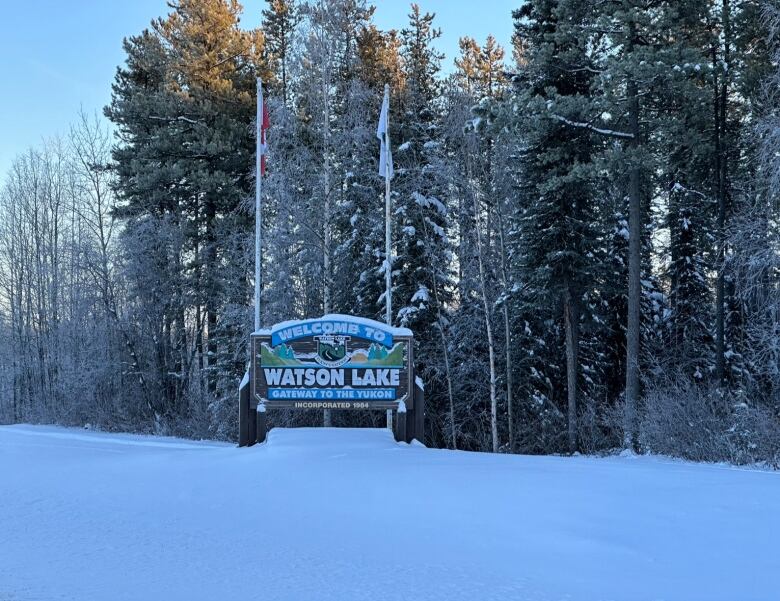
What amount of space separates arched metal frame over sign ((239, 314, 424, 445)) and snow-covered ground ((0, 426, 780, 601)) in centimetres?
345

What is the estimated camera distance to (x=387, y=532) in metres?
5.15

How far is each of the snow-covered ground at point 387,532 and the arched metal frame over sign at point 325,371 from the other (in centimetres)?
345

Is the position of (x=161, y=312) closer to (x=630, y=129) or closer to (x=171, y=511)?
(x=630, y=129)

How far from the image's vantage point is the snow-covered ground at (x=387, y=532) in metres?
3.94

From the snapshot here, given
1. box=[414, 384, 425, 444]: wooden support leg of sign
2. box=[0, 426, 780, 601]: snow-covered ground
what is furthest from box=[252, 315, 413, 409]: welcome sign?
box=[0, 426, 780, 601]: snow-covered ground

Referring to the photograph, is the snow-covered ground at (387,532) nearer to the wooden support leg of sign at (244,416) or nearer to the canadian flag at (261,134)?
the wooden support leg of sign at (244,416)

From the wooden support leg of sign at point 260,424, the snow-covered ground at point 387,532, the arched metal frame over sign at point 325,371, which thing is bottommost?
the snow-covered ground at point 387,532

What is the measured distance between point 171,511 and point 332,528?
Result: 1.61 m

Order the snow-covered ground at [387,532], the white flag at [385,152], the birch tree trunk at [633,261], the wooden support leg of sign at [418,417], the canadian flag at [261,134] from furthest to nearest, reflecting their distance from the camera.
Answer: the birch tree trunk at [633,261] < the white flag at [385,152] < the canadian flag at [261,134] < the wooden support leg of sign at [418,417] < the snow-covered ground at [387,532]

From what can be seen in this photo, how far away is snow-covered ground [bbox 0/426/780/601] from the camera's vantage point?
394 cm

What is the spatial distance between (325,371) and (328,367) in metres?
0.09

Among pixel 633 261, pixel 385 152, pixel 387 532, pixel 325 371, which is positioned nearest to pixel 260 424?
pixel 325 371

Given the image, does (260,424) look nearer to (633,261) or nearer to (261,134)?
(261,134)

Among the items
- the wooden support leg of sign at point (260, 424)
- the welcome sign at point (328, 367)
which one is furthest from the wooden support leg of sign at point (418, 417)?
the wooden support leg of sign at point (260, 424)
